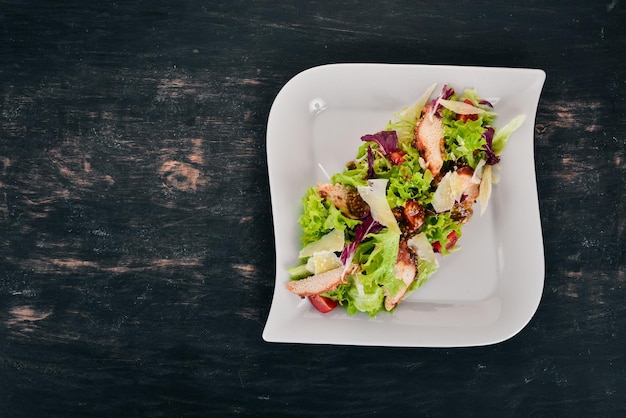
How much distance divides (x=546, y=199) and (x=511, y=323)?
524mm

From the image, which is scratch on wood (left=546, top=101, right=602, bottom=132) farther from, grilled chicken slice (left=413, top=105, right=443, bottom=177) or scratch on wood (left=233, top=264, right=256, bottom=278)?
scratch on wood (left=233, top=264, right=256, bottom=278)

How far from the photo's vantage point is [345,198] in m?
2.04

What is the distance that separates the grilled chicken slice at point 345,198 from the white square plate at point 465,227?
13 cm

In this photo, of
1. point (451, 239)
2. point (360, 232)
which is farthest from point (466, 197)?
point (360, 232)

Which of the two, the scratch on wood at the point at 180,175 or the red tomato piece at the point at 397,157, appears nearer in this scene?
the red tomato piece at the point at 397,157

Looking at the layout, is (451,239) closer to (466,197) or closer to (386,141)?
(466,197)

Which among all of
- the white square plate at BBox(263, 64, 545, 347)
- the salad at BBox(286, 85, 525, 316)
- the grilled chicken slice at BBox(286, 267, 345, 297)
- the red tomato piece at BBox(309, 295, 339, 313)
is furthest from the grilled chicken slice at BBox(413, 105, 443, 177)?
the red tomato piece at BBox(309, 295, 339, 313)

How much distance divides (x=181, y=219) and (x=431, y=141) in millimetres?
988

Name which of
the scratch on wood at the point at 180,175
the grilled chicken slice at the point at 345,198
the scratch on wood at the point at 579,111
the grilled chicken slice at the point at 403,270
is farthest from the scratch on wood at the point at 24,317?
the scratch on wood at the point at 579,111

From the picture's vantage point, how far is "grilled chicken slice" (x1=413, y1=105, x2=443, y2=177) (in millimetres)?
2014

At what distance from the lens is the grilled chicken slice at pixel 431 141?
201cm

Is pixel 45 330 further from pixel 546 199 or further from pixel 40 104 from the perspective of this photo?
pixel 546 199

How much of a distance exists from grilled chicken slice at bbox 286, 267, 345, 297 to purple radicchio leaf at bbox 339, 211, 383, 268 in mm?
42

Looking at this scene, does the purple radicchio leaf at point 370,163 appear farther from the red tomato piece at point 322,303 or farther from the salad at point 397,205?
the red tomato piece at point 322,303
